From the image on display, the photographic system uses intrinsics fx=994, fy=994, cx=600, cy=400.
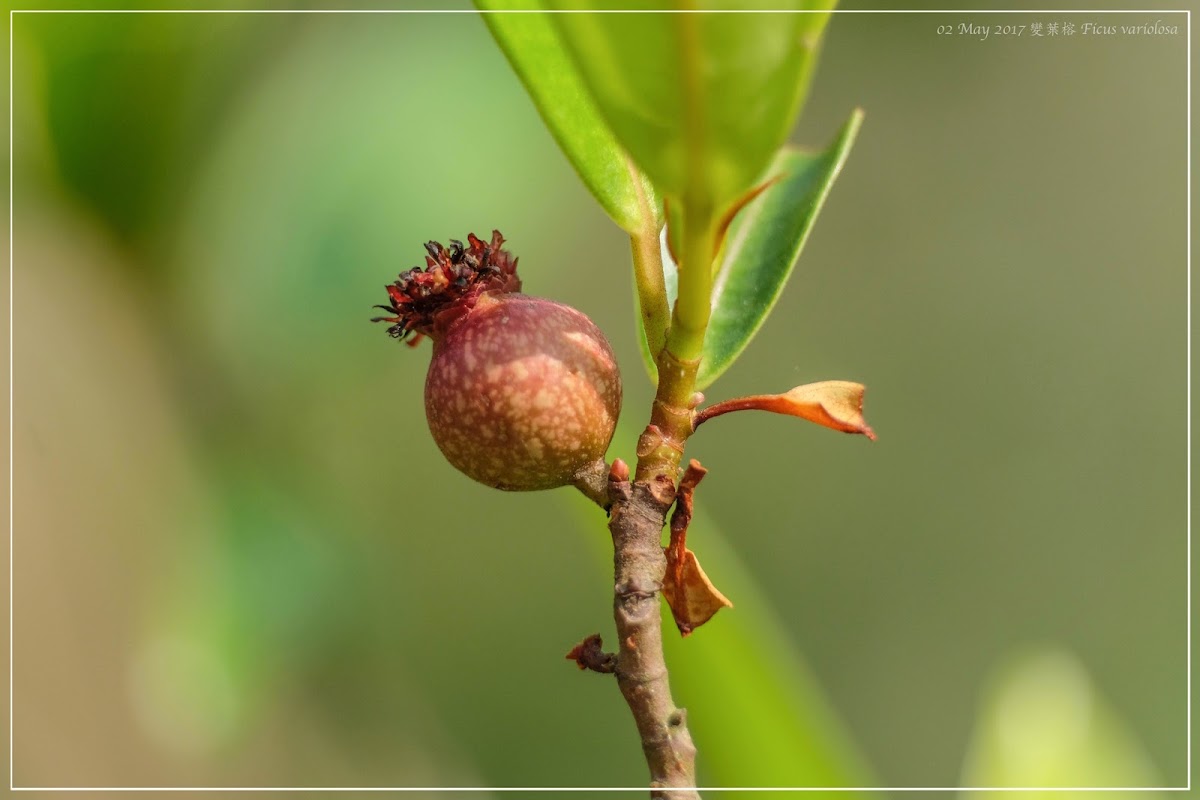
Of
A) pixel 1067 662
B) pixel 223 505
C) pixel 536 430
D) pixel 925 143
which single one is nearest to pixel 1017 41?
pixel 925 143

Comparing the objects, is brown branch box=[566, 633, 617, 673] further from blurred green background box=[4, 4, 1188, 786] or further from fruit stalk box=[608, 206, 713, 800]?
blurred green background box=[4, 4, 1188, 786]

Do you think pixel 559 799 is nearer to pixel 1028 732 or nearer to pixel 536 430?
pixel 1028 732

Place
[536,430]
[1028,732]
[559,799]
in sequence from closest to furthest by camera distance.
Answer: [536,430], [1028,732], [559,799]

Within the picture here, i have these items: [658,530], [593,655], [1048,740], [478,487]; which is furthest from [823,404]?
[478,487]

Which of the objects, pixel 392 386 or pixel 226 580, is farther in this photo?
pixel 392 386

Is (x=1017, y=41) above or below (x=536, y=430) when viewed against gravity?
above

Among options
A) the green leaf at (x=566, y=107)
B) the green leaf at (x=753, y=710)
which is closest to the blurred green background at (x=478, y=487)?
the green leaf at (x=753, y=710)

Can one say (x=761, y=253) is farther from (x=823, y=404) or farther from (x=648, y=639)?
(x=648, y=639)
